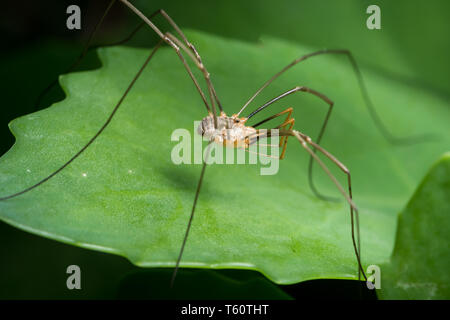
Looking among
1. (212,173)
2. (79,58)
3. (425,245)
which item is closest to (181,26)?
(79,58)

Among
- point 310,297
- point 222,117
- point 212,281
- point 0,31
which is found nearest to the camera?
point 212,281

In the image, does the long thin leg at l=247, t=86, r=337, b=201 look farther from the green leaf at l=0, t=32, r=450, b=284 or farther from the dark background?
the dark background

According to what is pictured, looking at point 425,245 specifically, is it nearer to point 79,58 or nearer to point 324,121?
point 324,121

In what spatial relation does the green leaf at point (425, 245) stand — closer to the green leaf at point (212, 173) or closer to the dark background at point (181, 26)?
the green leaf at point (212, 173)

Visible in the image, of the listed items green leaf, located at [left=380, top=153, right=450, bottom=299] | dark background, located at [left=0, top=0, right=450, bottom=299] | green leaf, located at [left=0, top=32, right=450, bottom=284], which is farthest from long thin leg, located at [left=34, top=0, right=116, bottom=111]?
green leaf, located at [left=380, top=153, right=450, bottom=299]

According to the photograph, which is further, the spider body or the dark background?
the spider body

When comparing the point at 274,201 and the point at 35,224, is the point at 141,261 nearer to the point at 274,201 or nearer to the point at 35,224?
the point at 35,224

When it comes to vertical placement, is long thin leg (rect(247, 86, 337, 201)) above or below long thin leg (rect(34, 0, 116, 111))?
below

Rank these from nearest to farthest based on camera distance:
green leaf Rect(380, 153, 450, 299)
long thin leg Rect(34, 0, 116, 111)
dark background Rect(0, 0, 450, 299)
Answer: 1. green leaf Rect(380, 153, 450, 299)
2. dark background Rect(0, 0, 450, 299)
3. long thin leg Rect(34, 0, 116, 111)

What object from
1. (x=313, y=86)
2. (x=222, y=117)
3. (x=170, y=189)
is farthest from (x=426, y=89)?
(x=170, y=189)
